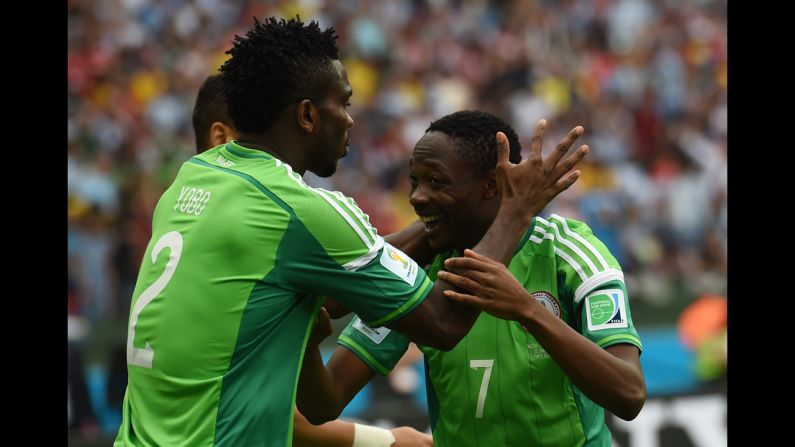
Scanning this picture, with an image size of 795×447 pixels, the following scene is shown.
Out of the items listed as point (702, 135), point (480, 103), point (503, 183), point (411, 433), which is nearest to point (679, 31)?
point (702, 135)

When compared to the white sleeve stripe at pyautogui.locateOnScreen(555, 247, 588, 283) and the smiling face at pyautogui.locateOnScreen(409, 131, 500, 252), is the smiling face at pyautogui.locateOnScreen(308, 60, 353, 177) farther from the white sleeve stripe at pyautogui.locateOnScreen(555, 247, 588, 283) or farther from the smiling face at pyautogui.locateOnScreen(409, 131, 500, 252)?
the white sleeve stripe at pyautogui.locateOnScreen(555, 247, 588, 283)

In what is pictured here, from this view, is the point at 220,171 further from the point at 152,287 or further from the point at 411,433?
the point at 411,433

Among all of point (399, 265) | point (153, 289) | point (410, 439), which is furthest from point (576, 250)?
point (410, 439)

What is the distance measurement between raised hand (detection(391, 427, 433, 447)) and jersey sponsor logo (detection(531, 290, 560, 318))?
1.49 metres

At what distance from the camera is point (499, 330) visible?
457 centimetres

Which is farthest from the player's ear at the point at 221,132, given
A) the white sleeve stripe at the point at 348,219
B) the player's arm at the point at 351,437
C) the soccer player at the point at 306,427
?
the white sleeve stripe at the point at 348,219

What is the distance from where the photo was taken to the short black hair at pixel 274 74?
4051 millimetres

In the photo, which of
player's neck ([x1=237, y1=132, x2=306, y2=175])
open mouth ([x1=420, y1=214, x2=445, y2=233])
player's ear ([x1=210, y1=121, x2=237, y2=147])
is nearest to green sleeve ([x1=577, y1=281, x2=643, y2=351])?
open mouth ([x1=420, y1=214, x2=445, y2=233])

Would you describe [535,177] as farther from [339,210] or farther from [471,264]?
[339,210]

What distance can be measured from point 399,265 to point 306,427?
1.85 meters

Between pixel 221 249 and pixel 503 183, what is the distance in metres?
1.04

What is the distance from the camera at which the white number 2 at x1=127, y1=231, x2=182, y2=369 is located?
3.89 metres

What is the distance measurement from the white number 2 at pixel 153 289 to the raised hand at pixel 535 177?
1174 mm

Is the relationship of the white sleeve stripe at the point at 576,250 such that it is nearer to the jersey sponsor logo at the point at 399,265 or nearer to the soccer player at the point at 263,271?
the soccer player at the point at 263,271
